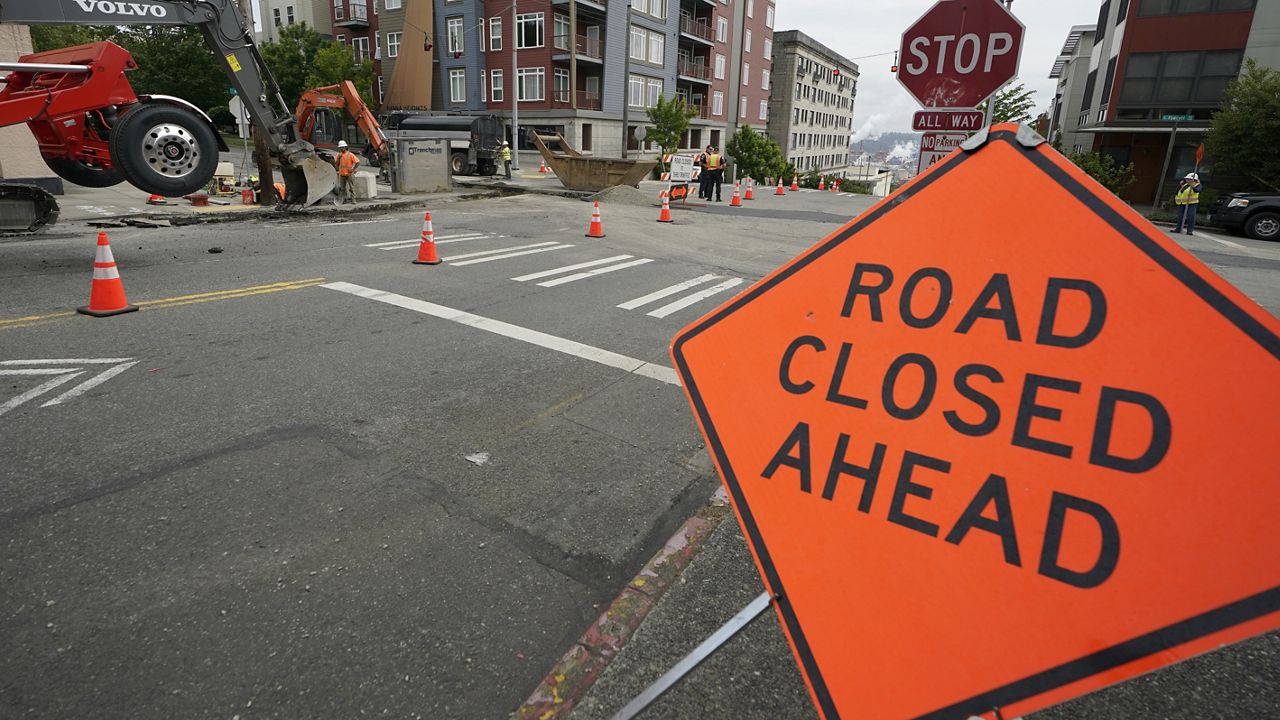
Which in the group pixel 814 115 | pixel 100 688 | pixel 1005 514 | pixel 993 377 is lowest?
pixel 100 688

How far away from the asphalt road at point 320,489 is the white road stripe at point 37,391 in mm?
21

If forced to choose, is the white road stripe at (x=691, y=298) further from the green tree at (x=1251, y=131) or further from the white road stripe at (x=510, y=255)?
the green tree at (x=1251, y=131)

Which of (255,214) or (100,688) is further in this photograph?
(255,214)

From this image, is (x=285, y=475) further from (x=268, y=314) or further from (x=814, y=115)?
(x=814, y=115)

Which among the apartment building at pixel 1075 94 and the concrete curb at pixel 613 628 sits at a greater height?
the apartment building at pixel 1075 94

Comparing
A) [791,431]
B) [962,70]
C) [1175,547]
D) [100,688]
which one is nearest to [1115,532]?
[1175,547]

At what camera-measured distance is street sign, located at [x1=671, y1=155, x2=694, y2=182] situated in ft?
76.2

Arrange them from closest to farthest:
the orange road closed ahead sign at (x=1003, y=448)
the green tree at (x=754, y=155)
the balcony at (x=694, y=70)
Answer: the orange road closed ahead sign at (x=1003, y=448)
the balcony at (x=694, y=70)
the green tree at (x=754, y=155)

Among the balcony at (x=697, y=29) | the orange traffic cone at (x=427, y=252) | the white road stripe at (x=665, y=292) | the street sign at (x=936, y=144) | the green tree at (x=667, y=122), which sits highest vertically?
the balcony at (x=697, y=29)

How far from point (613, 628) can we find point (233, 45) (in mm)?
14039

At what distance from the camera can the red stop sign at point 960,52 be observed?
7.03 meters

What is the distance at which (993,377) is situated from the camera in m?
1.77

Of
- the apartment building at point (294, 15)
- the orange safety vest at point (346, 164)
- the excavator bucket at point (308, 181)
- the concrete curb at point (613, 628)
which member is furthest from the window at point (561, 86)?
the concrete curb at point (613, 628)

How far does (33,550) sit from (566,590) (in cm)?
247
